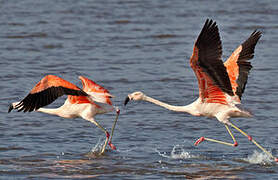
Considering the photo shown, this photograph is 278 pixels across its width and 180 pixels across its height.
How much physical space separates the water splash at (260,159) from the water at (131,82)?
21 mm

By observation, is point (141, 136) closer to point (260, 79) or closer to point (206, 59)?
point (206, 59)

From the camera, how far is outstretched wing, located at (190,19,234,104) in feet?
31.2

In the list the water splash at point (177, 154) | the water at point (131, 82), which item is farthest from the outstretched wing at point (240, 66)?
the water splash at point (177, 154)

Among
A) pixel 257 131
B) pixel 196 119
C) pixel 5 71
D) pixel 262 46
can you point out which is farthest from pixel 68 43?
pixel 257 131

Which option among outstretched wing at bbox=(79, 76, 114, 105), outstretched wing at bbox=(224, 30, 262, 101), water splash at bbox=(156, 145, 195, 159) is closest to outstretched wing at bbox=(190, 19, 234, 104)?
outstretched wing at bbox=(224, 30, 262, 101)

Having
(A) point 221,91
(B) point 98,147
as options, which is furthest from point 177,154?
(B) point 98,147

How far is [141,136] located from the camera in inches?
472

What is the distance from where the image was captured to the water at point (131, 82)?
10.5 m

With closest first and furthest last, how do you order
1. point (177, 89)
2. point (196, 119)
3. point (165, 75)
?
point (196, 119)
point (177, 89)
point (165, 75)

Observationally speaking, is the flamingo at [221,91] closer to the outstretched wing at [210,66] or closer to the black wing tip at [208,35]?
the outstretched wing at [210,66]

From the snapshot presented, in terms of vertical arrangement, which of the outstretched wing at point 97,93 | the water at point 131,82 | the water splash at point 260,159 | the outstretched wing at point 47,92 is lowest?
the water at point 131,82

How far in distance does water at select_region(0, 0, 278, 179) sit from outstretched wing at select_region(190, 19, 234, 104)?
3.31ft

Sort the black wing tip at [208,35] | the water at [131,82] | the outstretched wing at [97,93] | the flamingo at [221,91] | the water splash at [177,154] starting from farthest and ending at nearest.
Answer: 1. the outstretched wing at [97,93]
2. the water splash at [177,154]
3. the water at [131,82]
4. the flamingo at [221,91]
5. the black wing tip at [208,35]

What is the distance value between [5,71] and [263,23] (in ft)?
34.1
